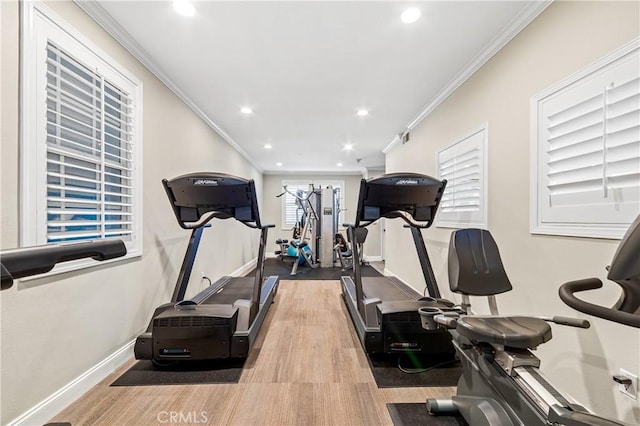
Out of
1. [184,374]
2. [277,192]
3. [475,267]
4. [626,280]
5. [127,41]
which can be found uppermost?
[127,41]

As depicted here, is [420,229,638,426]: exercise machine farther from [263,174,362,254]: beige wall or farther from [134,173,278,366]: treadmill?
[263,174,362,254]: beige wall

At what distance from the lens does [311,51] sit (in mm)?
2084

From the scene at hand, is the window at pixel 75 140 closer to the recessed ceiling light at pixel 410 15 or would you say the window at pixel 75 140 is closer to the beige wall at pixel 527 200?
the recessed ceiling light at pixel 410 15

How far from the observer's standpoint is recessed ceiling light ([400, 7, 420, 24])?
A: 1673mm

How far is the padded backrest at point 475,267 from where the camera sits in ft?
5.38

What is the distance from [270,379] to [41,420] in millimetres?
1203

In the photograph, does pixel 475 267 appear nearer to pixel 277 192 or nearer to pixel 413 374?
pixel 413 374

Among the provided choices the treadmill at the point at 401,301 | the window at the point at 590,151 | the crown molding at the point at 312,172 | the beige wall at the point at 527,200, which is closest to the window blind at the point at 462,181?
the beige wall at the point at 527,200

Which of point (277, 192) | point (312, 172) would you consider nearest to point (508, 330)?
point (312, 172)

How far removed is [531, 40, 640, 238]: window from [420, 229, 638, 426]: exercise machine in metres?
0.71

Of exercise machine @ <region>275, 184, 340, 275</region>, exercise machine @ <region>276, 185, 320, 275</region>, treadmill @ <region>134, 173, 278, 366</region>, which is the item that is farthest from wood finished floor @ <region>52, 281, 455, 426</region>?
exercise machine @ <region>275, 184, 340, 275</region>

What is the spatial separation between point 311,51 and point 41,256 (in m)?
2.16

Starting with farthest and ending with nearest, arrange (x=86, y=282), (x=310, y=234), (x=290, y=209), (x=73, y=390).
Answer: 1. (x=290, y=209)
2. (x=310, y=234)
3. (x=86, y=282)
4. (x=73, y=390)

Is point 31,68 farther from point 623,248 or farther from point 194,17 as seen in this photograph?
point 623,248
